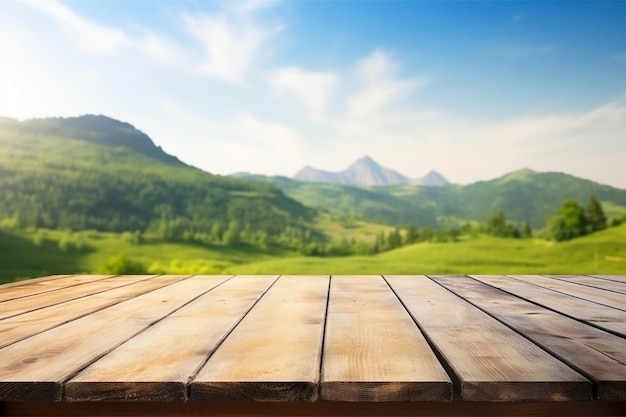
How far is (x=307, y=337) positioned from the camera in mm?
1175

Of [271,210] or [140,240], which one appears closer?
[140,240]

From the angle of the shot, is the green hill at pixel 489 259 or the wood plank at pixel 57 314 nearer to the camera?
the wood plank at pixel 57 314

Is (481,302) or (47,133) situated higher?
(47,133)

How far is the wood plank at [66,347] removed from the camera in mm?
897

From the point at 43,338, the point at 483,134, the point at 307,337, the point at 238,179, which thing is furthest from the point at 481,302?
the point at 238,179

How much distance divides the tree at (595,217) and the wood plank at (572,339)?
28.5 metres

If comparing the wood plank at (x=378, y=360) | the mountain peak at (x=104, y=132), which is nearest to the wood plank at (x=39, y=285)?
the wood plank at (x=378, y=360)

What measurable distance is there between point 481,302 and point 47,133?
51.0m

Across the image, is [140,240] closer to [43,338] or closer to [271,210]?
[271,210]

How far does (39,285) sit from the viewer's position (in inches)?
94.8

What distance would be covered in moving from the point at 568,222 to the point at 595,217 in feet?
4.46

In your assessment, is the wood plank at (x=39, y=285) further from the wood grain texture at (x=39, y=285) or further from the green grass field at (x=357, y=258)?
the green grass field at (x=357, y=258)

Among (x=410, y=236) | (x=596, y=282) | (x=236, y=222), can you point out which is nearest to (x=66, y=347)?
(x=596, y=282)

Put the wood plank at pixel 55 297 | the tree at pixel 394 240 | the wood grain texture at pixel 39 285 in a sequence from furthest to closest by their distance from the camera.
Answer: the tree at pixel 394 240, the wood grain texture at pixel 39 285, the wood plank at pixel 55 297
